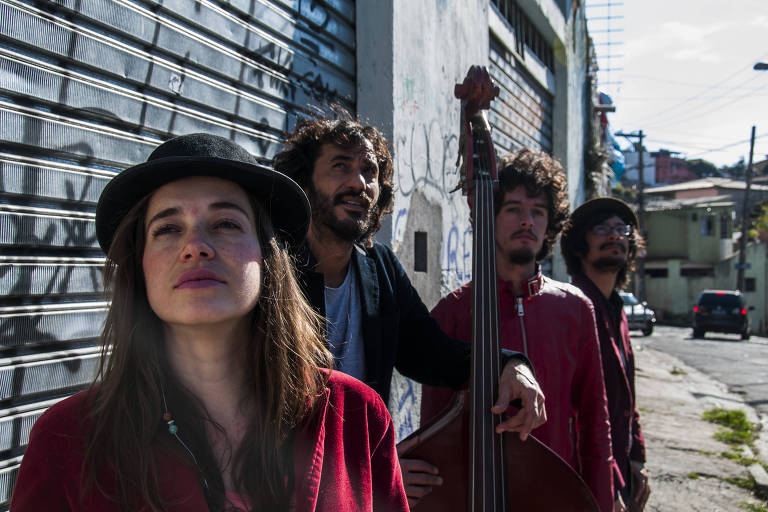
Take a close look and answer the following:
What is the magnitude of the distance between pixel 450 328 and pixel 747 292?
37580 millimetres

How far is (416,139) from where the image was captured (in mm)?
4289

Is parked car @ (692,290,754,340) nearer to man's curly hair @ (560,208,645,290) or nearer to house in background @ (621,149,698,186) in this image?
man's curly hair @ (560,208,645,290)

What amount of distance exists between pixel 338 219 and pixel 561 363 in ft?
3.53

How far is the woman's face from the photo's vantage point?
1300 millimetres

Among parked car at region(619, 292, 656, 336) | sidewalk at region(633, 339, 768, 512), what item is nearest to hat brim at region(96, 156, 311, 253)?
sidewalk at region(633, 339, 768, 512)

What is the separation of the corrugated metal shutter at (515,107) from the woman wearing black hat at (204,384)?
4660 millimetres

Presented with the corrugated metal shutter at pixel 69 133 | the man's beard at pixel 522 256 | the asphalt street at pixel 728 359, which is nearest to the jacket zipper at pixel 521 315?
the man's beard at pixel 522 256

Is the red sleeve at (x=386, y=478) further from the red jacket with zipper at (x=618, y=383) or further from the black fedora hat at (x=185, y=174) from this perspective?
the red jacket with zipper at (x=618, y=383)

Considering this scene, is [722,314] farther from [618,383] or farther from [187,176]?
[187,176]

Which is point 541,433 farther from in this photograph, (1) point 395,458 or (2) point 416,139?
(2) point 416,139

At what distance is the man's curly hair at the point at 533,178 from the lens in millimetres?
2742

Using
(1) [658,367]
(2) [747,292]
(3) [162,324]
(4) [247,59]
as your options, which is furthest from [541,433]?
(2) [747,292]

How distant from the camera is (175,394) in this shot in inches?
53.0

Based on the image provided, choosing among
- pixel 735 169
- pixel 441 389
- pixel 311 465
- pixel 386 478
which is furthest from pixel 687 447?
pixel 735 169
